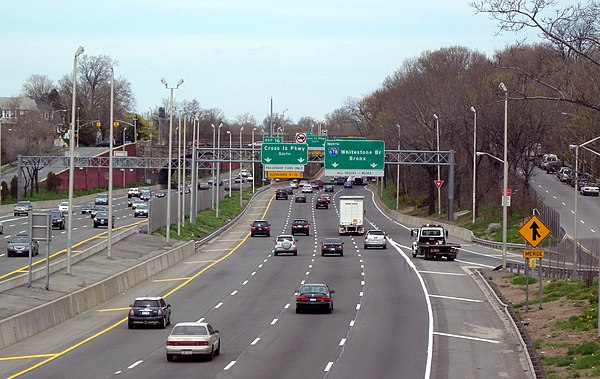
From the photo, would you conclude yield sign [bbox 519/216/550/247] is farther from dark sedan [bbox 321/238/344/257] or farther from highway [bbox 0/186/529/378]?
dark sedan [bbox 321/238/344/257]

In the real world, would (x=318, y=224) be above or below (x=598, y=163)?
below

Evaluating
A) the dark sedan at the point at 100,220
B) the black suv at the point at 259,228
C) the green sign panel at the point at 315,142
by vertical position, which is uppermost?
the green sign panel at the point at 315,142

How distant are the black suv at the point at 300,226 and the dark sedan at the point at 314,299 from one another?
156ft

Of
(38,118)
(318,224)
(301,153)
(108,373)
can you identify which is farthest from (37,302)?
(38,118)

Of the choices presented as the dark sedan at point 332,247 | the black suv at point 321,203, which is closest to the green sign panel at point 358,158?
the dark sedan at point 332,247

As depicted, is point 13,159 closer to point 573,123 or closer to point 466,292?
point 573,123

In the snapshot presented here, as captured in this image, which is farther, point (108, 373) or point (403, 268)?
point (403, 268)

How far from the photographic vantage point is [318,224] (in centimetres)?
10700

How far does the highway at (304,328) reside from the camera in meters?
28.8

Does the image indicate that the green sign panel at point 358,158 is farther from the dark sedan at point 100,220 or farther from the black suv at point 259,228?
the dark sedan at point 100,220

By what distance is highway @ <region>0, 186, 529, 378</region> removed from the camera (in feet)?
94.5

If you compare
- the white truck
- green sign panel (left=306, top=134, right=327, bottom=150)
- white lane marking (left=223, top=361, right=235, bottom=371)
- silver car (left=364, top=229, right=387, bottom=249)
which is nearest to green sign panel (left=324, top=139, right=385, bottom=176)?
the white truck

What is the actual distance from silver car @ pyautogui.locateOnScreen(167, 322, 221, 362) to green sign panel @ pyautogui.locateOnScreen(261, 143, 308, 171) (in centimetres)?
6332

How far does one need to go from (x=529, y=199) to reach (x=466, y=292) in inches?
1667
